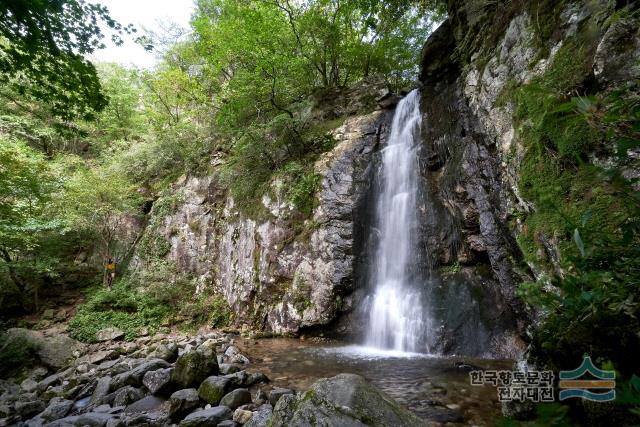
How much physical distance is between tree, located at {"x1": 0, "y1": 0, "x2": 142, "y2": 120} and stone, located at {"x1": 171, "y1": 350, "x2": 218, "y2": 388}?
12.7ft

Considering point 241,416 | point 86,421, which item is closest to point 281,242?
A: point 241,416

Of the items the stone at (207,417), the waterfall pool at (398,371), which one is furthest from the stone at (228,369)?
the stone at (207,417)

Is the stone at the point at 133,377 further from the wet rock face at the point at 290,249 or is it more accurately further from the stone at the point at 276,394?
the wet rock face at the point at 290,249

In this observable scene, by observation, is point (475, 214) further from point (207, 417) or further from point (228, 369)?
point (207, 417)

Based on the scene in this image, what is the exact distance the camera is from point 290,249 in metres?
9.22

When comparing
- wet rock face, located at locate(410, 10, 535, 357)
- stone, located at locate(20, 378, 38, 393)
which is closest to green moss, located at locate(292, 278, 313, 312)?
wet rock face, located at locate(410, 10, 535, 357)

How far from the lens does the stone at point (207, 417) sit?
3.84 meters

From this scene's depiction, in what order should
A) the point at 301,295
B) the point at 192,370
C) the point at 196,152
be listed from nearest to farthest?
the point at 192,370 < the point at 301,295 < the point at 196,152

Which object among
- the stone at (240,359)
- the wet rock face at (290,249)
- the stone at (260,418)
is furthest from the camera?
the wet rock face at (290,249)

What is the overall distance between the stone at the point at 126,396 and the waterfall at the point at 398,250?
14.8 ft

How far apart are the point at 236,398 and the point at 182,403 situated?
28.4 inches

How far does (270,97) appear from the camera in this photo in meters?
12.2

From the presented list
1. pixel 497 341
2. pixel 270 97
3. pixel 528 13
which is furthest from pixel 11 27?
pixel 270 97

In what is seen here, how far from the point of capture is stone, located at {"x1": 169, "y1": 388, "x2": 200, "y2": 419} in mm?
4312
